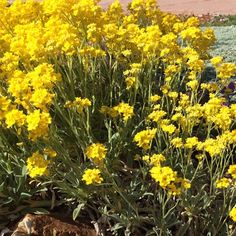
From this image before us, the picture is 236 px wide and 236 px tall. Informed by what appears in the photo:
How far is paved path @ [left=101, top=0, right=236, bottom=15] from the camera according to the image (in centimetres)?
1058

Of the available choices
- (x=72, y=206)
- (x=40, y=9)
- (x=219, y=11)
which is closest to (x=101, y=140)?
(x=72, y=206)

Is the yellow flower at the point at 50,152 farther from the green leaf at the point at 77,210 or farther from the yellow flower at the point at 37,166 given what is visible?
the green leaf at the point at 77,210

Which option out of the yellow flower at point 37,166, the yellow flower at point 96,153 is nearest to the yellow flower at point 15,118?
the yellow flower at point 37,166

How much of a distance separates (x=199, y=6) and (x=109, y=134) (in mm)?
8625

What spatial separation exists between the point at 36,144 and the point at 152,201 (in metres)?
0.70

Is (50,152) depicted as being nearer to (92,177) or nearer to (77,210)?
(92,177)

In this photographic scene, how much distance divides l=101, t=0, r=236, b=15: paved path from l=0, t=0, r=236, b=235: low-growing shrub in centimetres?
730

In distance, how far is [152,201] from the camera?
290 cm

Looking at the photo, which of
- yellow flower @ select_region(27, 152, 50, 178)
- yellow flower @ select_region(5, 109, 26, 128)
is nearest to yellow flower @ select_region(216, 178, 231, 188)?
yellow flower @ select_region(27, 152, 50, 178)

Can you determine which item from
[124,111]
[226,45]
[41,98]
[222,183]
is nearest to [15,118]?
[41,98]

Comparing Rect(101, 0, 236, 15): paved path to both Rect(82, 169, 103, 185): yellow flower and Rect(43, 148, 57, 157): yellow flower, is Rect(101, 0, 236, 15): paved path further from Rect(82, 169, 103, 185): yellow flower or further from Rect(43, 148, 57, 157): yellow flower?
Rect(82, 169, 103, 185): yellow flower

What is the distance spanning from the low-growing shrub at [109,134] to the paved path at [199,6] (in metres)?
7.30

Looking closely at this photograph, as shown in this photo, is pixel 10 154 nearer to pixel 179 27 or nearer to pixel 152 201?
pixel 152 201

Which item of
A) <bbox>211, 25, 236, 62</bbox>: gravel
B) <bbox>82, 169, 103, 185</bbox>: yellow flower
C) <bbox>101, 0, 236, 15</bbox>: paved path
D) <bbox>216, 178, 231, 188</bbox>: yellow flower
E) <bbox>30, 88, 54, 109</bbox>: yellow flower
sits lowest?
<bbox>101, 0, 236, 15</bbox>: paved path
